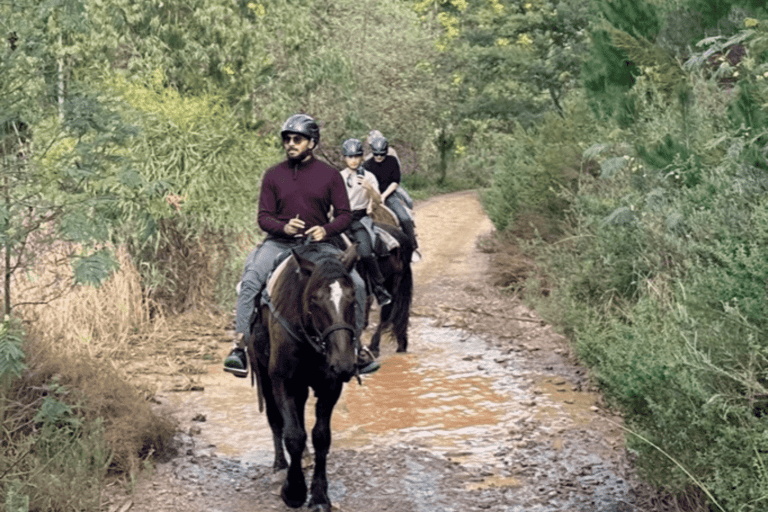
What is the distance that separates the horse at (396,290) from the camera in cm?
1121

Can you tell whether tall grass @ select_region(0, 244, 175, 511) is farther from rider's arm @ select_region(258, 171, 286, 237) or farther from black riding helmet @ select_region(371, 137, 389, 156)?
black riding helmet @ select_region(371, 137, 389, 156)

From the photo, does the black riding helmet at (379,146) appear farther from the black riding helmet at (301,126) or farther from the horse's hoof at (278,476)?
the horse's hoof at (278,476)

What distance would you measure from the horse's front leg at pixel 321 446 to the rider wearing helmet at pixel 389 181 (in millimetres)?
5609

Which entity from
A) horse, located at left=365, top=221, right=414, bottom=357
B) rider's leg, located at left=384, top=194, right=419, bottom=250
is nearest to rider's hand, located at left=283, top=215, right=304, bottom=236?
horse, located at left=365, top=221, right=414, bottom=357

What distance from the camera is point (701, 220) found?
697cm

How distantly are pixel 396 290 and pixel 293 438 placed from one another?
523 centimetres

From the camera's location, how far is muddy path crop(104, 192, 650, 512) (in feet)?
21.8

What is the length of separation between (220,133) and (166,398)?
4.54 meters

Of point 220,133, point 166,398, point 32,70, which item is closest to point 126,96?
point 220,133

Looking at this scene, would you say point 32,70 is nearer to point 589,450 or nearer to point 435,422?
point 435,422

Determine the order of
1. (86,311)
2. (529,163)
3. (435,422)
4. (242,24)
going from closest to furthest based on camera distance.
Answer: (435,422)
(86,311)
(529,163)
(242,24)

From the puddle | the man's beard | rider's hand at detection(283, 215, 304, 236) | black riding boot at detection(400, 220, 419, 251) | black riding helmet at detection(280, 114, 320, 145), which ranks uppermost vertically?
black riding helmet at detection(280, 114, 320, 145)

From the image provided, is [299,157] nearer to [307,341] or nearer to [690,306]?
[307,341]

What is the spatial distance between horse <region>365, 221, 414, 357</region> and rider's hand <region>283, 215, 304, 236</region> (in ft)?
14.5
